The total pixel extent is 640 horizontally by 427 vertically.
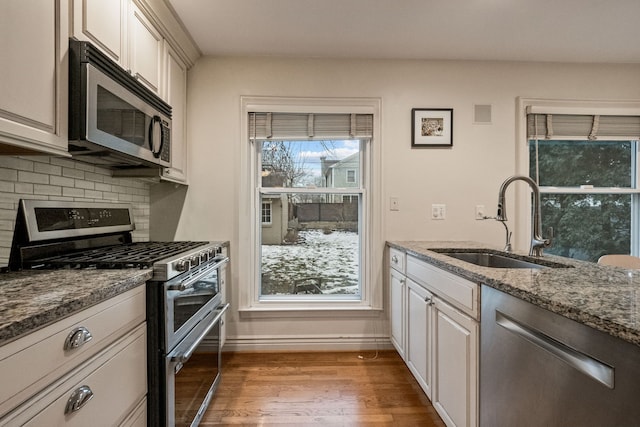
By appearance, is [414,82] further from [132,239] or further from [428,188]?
[132,239]

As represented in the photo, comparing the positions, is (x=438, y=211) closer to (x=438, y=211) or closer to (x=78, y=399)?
(x=438, y=211)

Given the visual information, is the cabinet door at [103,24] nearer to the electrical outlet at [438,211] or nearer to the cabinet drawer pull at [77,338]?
the cabinet drawer pull at [77,338]

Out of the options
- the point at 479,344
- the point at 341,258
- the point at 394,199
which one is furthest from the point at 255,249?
the point at 479,344

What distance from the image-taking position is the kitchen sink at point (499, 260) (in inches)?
60.6

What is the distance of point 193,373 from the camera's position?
4.79ft

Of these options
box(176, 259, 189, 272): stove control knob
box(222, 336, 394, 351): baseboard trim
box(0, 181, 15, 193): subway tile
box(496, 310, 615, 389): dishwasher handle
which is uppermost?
box(0, 181, 15, 193): subway tile

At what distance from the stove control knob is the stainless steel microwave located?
1.89 ft

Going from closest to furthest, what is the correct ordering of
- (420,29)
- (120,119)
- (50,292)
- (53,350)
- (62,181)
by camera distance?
1. (53,350)
2. (50,292)
3. (120,119)
4. (62,181)
5. (420,29)

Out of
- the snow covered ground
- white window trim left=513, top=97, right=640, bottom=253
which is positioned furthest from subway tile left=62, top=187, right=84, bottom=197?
white window trim left=513, top=97, right=640, bottom=253

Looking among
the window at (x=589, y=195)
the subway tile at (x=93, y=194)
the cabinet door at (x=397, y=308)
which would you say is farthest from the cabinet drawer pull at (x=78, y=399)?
the window at (x=589, y=195)

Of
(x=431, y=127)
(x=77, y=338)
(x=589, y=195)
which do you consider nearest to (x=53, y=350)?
(x=77, y=338)

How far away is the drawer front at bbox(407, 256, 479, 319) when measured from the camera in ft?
4.05

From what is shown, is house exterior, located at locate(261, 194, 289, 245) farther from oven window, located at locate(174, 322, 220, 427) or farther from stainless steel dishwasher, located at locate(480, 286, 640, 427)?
stainless steel dishwasher, located at locate(480, 286, 640, 427)

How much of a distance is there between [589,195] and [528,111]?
87 centimetres
